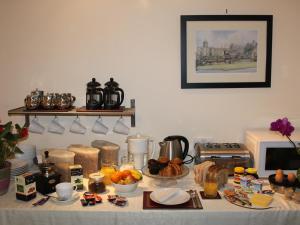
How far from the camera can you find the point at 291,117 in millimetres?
2402

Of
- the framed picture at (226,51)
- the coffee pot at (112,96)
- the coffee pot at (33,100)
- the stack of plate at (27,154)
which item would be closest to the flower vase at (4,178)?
the stack of plate at (27,154)

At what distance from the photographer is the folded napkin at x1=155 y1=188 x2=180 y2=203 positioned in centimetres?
178

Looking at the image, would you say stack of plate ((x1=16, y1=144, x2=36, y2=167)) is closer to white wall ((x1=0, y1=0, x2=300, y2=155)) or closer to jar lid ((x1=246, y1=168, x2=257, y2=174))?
white wall ((x1=0, y1=0, x2=300, y2=155))

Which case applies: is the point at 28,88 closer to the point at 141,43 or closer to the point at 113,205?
the point at 141,43

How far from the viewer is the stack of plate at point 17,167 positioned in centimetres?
203

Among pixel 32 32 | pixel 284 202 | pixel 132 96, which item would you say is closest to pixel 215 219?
pixel 284 202

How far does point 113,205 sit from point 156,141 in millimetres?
804

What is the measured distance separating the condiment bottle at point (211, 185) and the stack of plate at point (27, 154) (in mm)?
1272

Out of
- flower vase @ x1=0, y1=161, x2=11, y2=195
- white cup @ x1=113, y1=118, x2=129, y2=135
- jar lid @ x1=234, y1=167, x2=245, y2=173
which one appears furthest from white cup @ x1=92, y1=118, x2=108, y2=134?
jar lid @ x1=234, y1=167, x2=245, y2=173

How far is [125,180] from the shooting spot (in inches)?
73.8

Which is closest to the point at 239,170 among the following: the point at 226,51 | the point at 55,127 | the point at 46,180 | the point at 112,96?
the point at 226,51

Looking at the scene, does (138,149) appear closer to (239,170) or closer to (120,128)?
(120,128)

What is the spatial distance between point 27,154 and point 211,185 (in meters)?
1.32

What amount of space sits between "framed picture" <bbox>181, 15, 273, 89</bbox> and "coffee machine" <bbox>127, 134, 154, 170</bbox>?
0.51 meters
